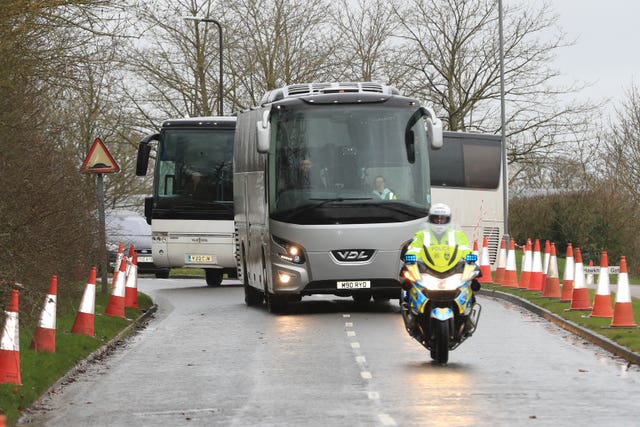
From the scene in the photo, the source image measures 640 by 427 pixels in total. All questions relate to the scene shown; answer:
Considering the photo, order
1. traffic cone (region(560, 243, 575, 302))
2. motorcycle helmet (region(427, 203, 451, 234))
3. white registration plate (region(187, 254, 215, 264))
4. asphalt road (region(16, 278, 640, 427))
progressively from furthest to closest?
white registration plate (region(187, 254, 215, 264))
traffic cone (region(560, 243, 575, 302))
motorcycle helmet (region(427, 203, 451, 234))
asphalt road (region(16, 278, 640, 427))

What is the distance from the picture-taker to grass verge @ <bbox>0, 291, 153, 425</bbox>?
12.4m

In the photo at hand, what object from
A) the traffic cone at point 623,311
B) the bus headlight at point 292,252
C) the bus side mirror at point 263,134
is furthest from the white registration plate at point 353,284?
the traffic cone at point 623,311

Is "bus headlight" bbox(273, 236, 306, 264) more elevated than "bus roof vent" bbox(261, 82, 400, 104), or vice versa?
"bus roof vent" bbox(261, 82, 400, 104)

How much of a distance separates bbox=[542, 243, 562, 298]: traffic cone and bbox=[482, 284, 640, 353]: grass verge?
7.2 inches

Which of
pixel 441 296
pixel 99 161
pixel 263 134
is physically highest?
pixel 263 134

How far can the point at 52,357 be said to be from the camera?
1555 centimetres

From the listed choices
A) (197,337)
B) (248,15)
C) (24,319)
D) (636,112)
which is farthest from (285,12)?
(24,319)

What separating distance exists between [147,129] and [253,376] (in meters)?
→ 40.3

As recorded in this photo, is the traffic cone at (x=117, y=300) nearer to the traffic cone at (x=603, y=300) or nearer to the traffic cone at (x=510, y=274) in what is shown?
the traffic cone at (x=603, y=300)

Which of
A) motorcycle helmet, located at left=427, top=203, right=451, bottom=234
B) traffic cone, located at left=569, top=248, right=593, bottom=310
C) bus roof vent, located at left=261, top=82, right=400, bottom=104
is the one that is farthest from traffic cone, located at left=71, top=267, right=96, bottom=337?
traffic cone, located at left=569, top=248, right=593, bottom=310

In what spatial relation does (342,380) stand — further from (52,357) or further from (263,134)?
(263,134)

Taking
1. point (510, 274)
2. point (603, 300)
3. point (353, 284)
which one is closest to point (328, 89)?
point (353, 284)

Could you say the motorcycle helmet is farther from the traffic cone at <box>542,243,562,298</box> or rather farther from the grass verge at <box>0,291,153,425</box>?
the traffic cone at <box>542,243,562,298</box>

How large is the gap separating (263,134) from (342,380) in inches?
378
